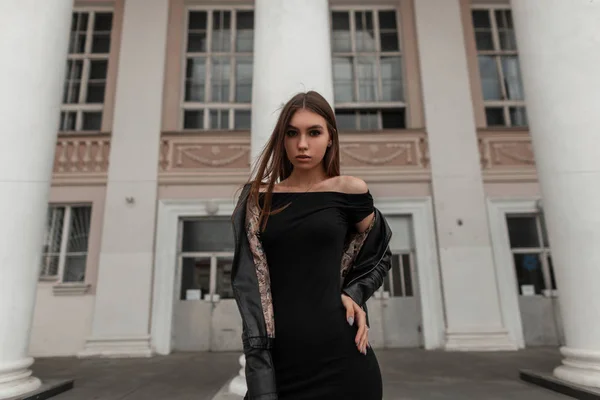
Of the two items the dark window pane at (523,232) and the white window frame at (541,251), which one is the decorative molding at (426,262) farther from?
the dark window pane at (523,232)

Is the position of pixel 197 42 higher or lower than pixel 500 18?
lower

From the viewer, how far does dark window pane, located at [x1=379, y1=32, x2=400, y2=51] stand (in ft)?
33.8

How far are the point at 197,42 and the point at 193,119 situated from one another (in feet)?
7.00

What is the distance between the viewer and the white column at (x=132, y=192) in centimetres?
803

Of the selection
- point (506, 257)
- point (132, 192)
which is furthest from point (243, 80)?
point (506, 257)

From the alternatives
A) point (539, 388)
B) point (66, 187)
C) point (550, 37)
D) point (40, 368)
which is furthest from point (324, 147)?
point (66, 187)

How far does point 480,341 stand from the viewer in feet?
26.1

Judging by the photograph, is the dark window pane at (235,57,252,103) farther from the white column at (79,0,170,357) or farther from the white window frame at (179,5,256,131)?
the white column at (79,0,170,357)

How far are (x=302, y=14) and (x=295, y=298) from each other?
3.85 m

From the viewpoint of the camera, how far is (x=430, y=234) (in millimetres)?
8758

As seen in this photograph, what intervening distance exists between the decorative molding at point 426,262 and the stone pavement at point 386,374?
2.12 ft

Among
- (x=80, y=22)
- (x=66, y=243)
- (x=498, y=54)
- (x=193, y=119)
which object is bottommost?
Answer: (x=66, y=243)

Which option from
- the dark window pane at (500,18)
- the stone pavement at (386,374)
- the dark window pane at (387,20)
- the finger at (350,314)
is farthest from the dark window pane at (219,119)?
the finger at (350,314)

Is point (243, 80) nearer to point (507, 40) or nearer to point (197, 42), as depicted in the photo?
point (197, 42)
